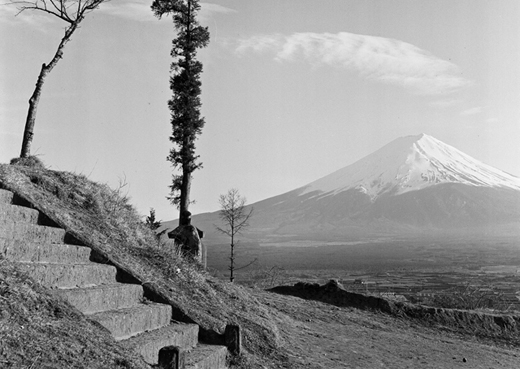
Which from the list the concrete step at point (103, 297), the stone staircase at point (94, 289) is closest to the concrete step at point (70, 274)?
the stone staircase at point (94, 289)

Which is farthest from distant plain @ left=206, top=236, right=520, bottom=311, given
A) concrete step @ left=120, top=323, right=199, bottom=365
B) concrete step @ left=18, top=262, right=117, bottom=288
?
concrete step @ left=18, top=262, right=117, bottom=288

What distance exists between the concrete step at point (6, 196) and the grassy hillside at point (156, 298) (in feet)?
0.37

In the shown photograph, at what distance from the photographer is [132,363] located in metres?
4.83

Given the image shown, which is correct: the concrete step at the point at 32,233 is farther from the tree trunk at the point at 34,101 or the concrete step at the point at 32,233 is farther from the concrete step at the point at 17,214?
the tree trunk at the point at 34,101

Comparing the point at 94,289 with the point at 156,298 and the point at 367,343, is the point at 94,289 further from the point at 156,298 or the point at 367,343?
the point at 367,343

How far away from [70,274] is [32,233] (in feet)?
3.61

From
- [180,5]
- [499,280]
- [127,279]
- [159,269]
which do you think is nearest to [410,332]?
[159,269]

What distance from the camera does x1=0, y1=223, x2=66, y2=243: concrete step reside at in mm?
6655

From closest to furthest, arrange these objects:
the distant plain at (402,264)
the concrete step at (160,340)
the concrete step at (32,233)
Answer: the concrete step at (160,340) → the concrete step at (32,233) → the distant plain at (402,264)

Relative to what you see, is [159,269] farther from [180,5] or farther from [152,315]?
[180,5]

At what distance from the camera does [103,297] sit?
20.8ft

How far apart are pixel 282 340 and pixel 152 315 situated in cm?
349

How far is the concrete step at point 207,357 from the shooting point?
6.12m

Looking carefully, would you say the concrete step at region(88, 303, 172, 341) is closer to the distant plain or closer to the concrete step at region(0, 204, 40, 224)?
the concrete step at region(0, 204, 40, 224)
